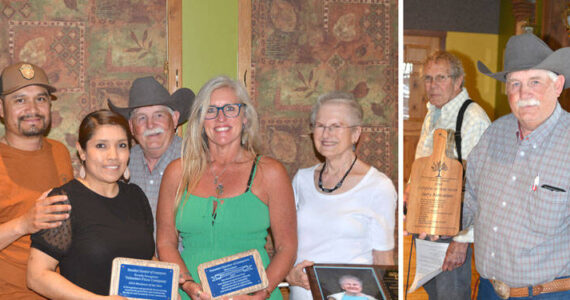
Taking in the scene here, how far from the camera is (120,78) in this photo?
14.6ft

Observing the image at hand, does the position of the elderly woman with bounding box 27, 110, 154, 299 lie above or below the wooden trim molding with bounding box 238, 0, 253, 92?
below

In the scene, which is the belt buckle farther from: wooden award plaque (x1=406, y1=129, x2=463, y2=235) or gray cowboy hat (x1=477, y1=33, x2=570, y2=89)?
gray cowboy hat (x1=477, y1=33, x2=570, y2=89)

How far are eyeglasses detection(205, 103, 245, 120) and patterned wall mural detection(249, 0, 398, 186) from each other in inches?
74.8

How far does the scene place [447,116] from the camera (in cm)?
211

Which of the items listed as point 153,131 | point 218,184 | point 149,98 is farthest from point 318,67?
point 218,184

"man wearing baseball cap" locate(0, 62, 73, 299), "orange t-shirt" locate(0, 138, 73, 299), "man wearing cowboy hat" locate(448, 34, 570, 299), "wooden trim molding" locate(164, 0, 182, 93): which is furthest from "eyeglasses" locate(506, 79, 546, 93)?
"wooden trim molding" locate(164, 0, 182, 93)

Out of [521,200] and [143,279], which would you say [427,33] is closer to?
[521,200]

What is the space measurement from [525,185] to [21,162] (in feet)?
8.63

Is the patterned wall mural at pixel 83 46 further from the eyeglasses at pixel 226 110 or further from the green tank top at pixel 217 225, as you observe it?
the green tank top at pixel 217 225

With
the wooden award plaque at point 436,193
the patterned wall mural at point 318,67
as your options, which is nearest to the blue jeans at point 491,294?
the wooden award plaque at point 436,193

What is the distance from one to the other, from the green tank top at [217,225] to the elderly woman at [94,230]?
21 centimetres

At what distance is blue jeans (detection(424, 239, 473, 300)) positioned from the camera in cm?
213

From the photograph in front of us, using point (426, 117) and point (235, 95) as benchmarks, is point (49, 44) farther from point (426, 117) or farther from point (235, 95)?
point (426, 117)

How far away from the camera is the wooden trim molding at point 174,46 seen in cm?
450
